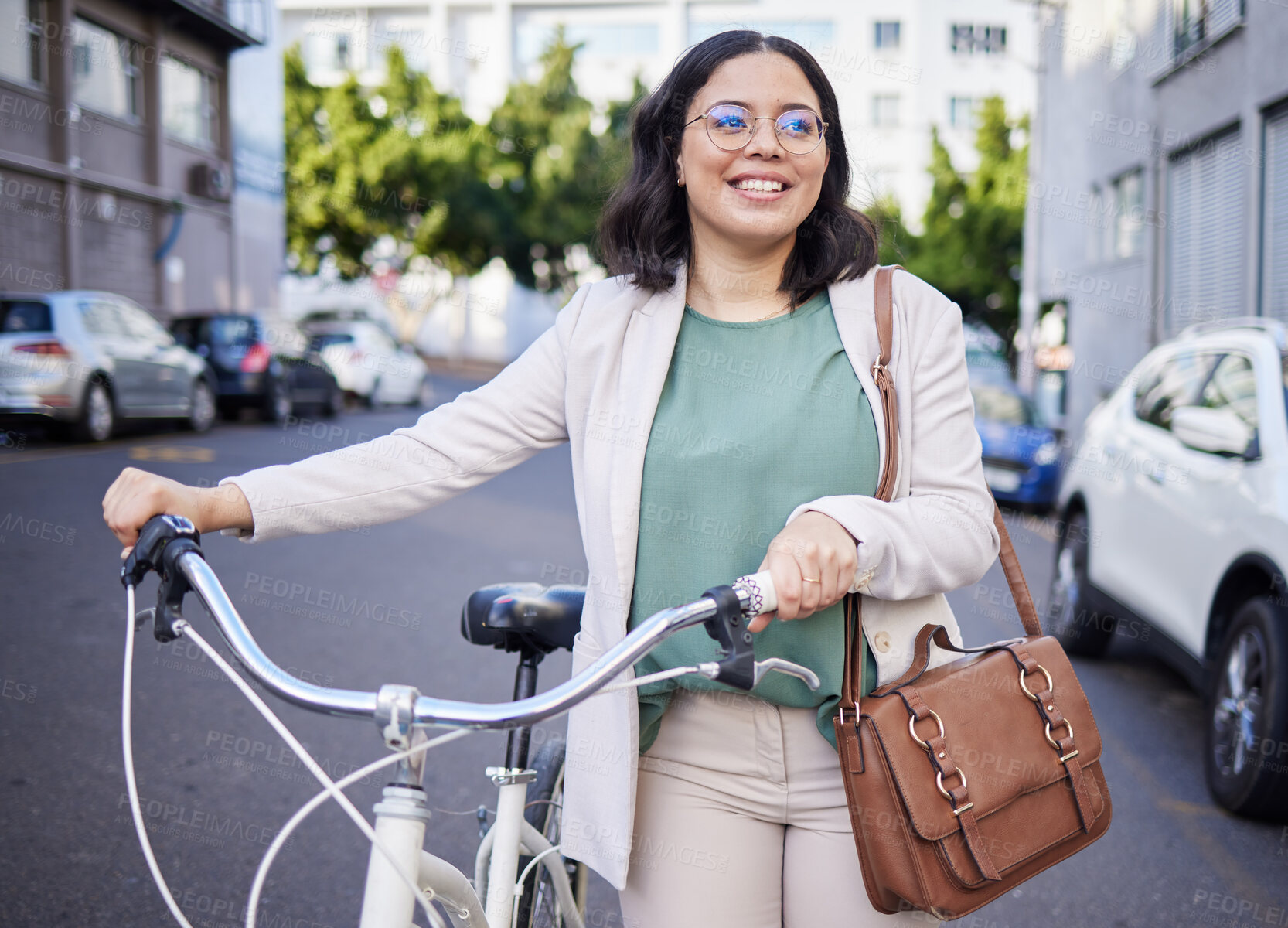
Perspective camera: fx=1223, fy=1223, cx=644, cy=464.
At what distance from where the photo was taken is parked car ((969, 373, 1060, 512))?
12.8 meters

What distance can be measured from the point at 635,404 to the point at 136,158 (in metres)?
23.0

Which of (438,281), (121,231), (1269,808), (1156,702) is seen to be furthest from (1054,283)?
(438,281)

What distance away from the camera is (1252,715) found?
13.9 ft

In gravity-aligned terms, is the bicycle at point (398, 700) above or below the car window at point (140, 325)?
below

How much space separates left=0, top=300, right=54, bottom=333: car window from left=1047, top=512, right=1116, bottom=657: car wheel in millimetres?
10314

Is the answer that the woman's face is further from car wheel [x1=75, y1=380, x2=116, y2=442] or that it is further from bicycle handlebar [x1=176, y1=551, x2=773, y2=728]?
car wheel [x1=75, y1=380, x2=116, y2=442]

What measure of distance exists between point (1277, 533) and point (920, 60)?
164ft

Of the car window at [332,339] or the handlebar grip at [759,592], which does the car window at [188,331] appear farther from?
the handlebar grip at [759,592]

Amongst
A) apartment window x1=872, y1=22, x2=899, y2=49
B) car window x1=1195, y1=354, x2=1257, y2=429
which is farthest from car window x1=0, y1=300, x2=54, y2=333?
apartment window x1=872, y1=22, x2=899, y2=49

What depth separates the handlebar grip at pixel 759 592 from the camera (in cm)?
145

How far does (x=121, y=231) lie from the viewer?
2170 cm

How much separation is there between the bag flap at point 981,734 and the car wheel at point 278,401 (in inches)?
Result: 656

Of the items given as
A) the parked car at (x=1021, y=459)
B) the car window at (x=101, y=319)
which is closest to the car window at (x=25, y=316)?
the car window at (x=101, y=319)

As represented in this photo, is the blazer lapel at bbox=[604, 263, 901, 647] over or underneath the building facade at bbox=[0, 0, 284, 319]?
underneath
